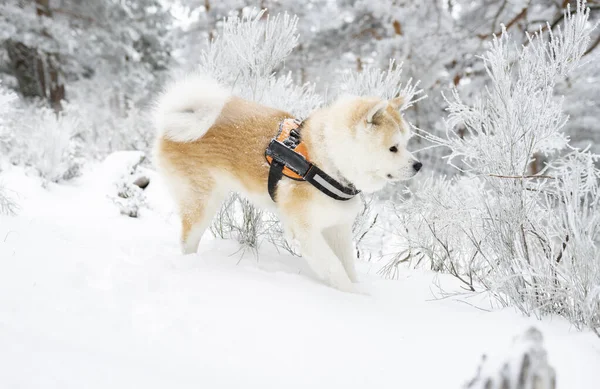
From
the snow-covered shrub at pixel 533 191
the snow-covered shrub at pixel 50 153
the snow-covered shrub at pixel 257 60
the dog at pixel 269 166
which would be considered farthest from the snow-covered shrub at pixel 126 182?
the snow-covered shrub at pixel 533 191

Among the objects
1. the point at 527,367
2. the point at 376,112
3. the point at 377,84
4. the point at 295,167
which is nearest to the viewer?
the point at 527,367

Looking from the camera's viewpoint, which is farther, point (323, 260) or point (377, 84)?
point (377, 84)

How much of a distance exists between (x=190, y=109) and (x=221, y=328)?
5.16ft

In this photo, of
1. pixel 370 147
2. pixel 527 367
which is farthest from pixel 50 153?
pixel 527 367

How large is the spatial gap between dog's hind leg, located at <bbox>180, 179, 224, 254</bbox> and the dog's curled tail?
0.35 metres

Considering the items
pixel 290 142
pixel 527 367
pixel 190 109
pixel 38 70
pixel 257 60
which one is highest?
pixel 38 70

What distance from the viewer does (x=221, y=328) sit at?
159 centimetres

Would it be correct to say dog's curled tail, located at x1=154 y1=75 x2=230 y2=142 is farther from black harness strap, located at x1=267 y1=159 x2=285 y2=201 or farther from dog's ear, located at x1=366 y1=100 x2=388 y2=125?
dog's ear, located at x1=366 y1=100 x2=388 y2=125

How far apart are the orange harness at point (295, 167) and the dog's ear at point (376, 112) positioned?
0.39 meters

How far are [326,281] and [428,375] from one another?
104 centimetres

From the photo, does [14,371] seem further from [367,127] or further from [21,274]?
[367,127]

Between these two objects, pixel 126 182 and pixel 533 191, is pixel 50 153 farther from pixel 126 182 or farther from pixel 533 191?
pixel 533 191

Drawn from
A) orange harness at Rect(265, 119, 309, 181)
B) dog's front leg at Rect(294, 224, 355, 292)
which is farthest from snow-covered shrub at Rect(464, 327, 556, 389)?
orange harness at Rect(265, 119, 309, 181)

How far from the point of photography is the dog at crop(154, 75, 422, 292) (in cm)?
223
